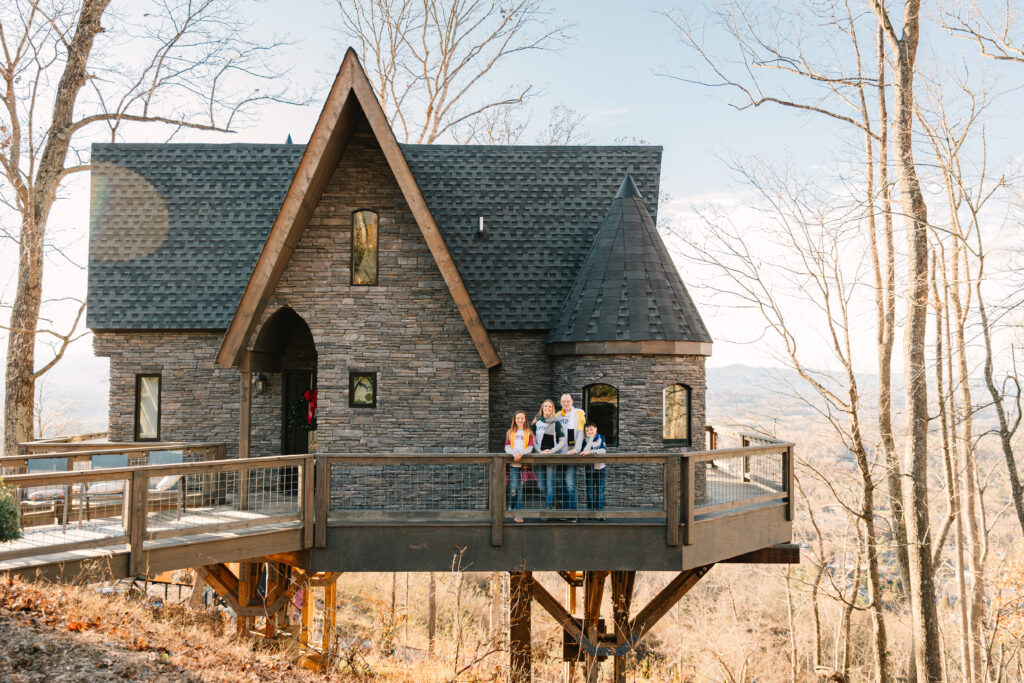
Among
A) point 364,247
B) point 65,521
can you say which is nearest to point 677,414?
point 364,247

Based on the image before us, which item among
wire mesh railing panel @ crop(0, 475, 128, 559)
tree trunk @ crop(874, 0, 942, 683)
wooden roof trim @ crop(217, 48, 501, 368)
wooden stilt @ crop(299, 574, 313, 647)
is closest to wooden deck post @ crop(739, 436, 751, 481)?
tree trunk @ crop(874, 0, 942, 683)

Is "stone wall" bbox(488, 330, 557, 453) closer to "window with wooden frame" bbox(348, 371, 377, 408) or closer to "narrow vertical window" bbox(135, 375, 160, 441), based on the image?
"window with wooden frame" bbox(348, 371, 377, 408)

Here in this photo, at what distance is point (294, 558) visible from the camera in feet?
27.2

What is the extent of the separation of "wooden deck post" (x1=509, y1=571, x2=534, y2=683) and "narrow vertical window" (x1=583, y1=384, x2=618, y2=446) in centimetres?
251

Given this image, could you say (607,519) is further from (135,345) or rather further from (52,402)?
(52,402)

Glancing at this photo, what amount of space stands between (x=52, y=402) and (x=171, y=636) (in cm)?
3316

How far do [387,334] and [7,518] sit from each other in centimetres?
→ 540

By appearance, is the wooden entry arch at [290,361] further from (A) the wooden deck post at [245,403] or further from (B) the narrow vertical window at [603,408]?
(B) the narrow vertical window at [603,408]

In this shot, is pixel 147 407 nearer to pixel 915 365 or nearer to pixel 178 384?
pixel 178 384

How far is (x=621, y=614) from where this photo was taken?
31.8 feet

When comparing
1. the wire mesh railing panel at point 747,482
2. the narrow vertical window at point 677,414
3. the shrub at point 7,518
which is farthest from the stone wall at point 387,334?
the shrub at point 7,518

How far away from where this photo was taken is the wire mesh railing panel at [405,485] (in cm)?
1009

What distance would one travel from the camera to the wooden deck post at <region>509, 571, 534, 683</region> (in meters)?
9.62

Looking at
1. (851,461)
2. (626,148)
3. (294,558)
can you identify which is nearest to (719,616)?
(851,461)
